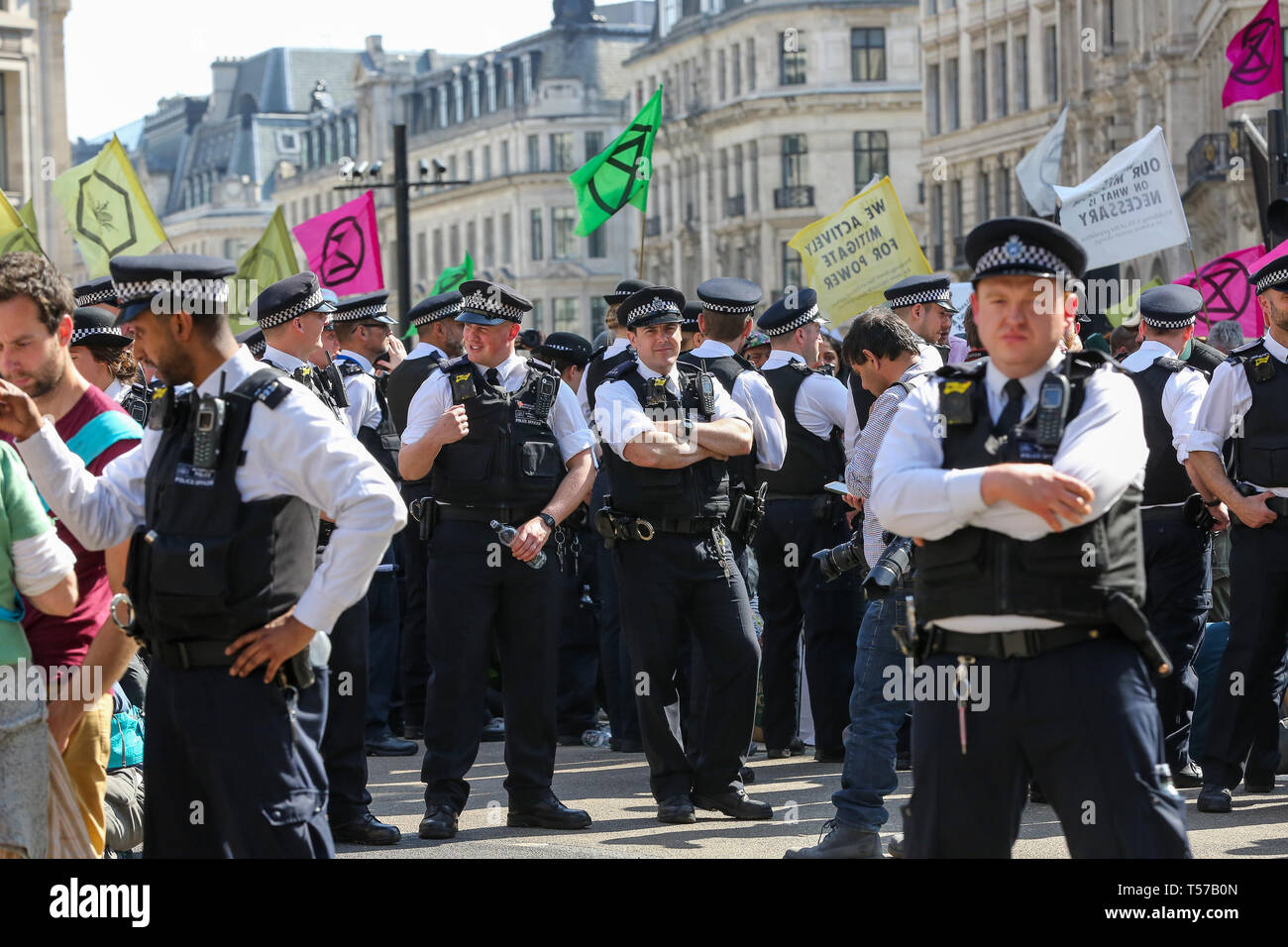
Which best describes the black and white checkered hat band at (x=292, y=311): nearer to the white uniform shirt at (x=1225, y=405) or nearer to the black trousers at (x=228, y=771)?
the black trousers at (x=228, y=771)

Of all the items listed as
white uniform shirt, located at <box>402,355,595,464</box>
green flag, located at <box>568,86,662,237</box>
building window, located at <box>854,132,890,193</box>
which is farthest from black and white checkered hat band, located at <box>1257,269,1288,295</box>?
building window, located at <box>854,132,890,193</box>

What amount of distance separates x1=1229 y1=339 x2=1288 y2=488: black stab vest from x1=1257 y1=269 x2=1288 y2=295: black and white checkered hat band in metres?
0.27

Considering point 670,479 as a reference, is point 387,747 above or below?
below

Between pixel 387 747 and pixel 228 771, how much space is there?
6129 mm

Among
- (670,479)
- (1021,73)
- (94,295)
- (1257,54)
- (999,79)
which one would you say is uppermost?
(999,79)

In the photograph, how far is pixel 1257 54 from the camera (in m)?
18.1

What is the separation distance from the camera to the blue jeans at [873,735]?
7.71 metres

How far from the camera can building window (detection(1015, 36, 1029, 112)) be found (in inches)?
2270

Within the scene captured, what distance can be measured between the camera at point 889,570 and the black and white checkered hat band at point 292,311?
2.71m

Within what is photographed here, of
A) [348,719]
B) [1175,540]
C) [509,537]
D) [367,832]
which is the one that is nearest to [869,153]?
[1175,540]

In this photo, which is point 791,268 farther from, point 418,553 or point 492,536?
point 492,536
